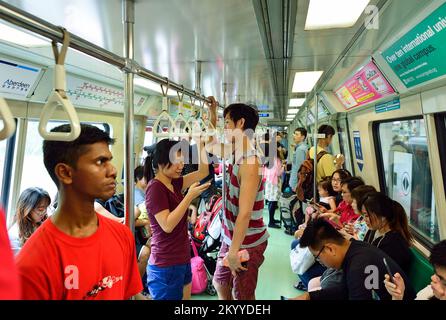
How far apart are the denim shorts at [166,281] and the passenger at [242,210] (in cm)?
28

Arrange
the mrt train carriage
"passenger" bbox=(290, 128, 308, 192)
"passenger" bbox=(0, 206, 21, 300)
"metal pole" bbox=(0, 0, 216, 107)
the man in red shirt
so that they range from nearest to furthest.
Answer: "passenger" bbox=(0, 206, 21, 300) → "metal pole" bbox=(0, 0, 216, 107) → the man in red shirt → the mrt train carriage → "passenger" bbox=(290, 128, 308, 192)

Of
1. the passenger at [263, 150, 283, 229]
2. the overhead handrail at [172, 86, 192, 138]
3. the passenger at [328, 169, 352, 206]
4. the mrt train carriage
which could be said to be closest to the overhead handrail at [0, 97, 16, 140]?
the mrt train carriage

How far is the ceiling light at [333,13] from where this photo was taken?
1.62 metres

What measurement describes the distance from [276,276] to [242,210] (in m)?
2.53

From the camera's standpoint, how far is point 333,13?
1.77 meters

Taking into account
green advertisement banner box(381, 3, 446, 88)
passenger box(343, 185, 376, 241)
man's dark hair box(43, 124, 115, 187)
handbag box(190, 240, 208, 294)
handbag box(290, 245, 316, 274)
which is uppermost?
green advertisement banner box(381, 3, 446, 88)

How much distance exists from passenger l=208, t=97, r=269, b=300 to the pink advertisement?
1.72 metres

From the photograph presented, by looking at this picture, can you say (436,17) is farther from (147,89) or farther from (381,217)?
(147,89)

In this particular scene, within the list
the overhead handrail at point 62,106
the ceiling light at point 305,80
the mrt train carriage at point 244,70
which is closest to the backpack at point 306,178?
the mrt train carriage at point 244,70

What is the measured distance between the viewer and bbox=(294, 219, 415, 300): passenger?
1770 millimetres

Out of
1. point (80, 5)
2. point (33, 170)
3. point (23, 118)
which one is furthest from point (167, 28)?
point (33, 170)

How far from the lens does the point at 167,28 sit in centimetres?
202

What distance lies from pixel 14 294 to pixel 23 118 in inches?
121

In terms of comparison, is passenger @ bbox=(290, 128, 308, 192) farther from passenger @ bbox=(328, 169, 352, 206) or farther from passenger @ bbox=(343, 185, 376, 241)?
passenger @ bbox=(343, 185, 376, 241)
